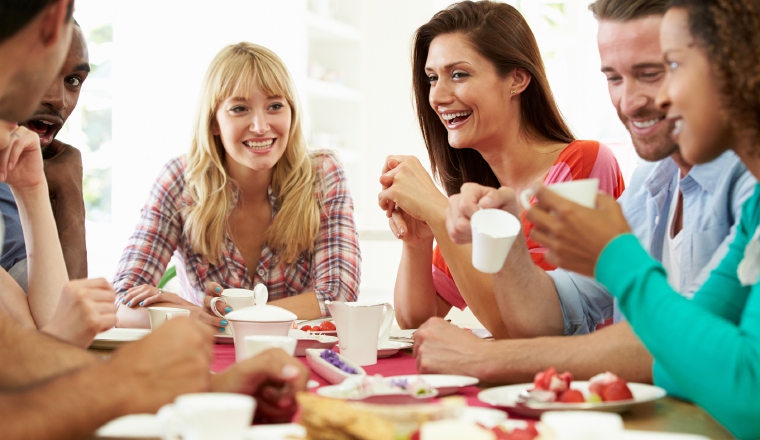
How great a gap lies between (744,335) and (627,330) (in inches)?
14.8

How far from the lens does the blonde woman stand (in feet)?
9.16

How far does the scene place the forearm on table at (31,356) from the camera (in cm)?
122

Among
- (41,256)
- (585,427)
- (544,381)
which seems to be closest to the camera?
(585,427)

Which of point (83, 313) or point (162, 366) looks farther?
point (83, 313)

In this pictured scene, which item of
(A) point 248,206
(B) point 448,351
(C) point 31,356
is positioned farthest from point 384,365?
(A) point 248,206

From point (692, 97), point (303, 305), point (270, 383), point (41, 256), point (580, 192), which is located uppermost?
point (692, 97)

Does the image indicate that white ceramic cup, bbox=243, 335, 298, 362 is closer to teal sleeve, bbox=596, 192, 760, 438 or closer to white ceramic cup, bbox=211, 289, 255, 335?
teal sleeve, bbox=596, 192, 760, 438

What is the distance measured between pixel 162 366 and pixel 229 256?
191cm

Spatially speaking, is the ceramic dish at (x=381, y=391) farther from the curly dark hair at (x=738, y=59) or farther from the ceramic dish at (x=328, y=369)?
the curly dark hair at (x=738, y=59)

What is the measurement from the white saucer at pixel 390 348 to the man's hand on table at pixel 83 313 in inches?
21.4

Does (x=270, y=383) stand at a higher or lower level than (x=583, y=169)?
lower

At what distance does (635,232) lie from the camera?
1655mm

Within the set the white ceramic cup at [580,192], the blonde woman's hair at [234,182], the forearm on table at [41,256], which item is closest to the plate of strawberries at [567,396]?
the white ceramic cup at [580,192]

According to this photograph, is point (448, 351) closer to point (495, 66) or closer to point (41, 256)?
point (41, 256)
